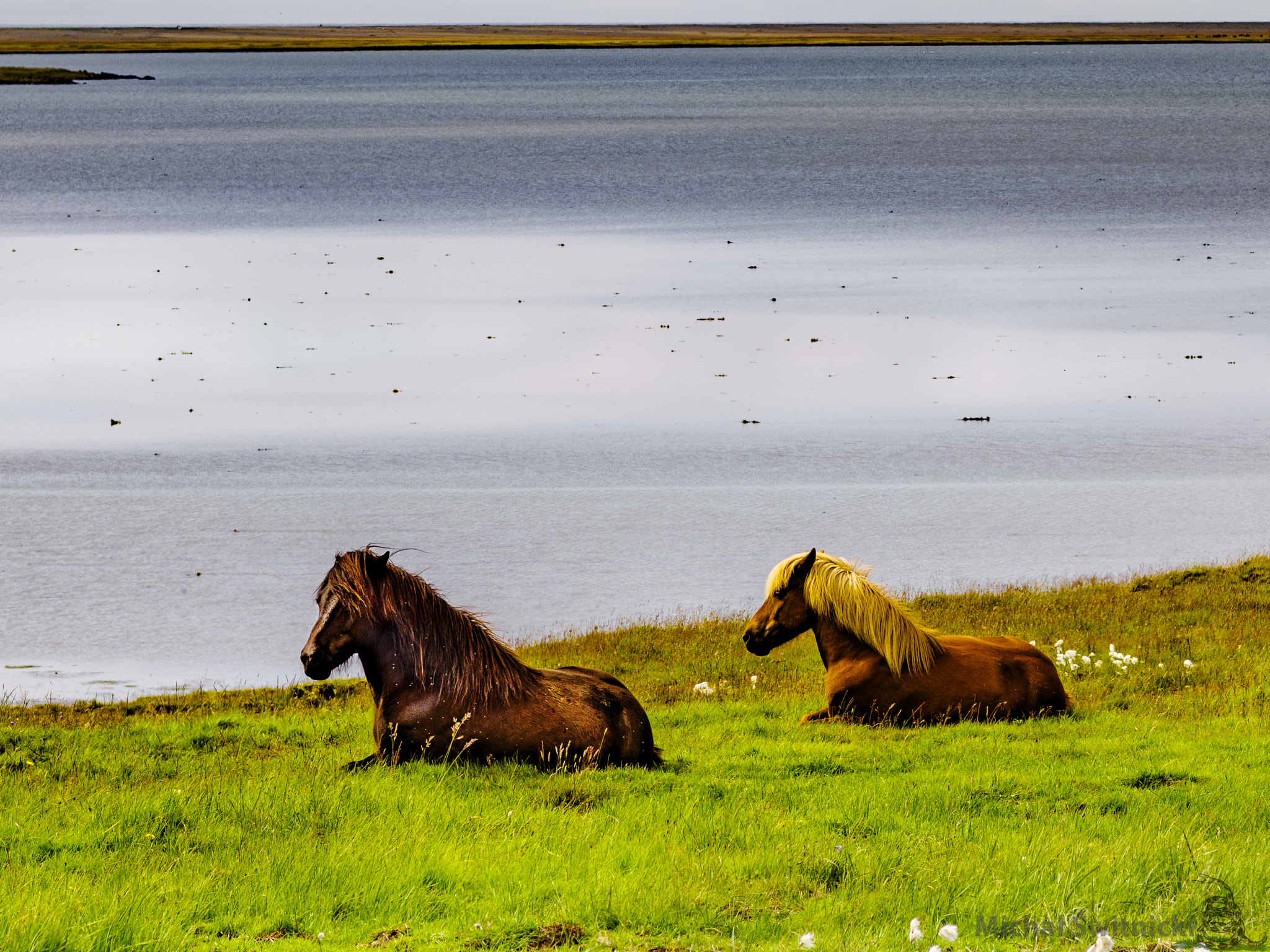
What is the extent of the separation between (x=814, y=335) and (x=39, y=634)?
82.1ft

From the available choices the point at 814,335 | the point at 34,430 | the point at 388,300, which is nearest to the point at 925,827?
the point at 34,430

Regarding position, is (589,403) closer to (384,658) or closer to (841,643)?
(841,643)

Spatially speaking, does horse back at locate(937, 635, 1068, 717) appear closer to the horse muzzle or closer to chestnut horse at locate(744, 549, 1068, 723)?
chestnut horse at locate(744, 549, 1068, 723)

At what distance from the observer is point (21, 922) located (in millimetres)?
6691

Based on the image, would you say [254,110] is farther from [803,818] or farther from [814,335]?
[803,818]

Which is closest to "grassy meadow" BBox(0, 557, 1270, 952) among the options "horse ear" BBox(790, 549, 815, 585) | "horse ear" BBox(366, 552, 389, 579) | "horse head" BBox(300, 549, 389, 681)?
"horse head" BBox(300, 549, 389, 681)

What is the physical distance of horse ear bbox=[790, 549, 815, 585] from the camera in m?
12.2

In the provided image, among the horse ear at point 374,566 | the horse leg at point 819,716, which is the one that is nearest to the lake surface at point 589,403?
the horse leg at point 819,716

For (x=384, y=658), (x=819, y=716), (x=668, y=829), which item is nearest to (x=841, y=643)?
(x=819, y=716)

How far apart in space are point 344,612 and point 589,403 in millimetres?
21554

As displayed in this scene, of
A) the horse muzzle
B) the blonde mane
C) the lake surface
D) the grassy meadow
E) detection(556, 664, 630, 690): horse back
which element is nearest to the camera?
the grassy meadow

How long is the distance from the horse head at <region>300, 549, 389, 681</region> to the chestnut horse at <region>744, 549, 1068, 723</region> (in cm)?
339

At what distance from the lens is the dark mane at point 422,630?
10219 mm

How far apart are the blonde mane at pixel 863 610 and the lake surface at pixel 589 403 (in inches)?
261
